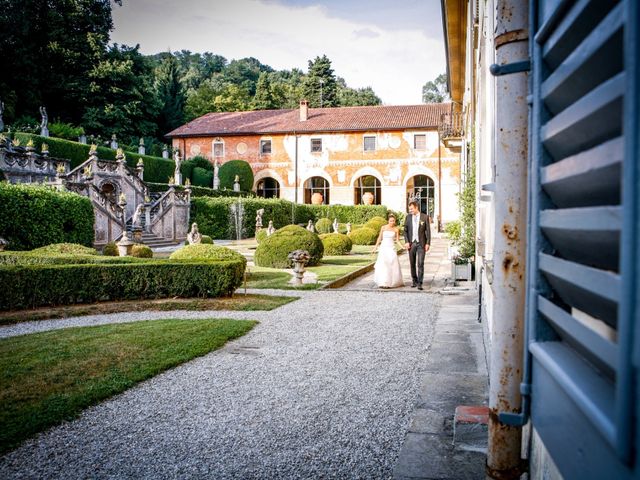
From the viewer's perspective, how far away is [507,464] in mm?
1651

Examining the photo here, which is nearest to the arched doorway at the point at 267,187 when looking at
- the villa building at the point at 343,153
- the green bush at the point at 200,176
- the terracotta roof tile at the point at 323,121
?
the villa building at the point at 343,153

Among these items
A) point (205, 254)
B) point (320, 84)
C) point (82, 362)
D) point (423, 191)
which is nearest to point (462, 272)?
point (205, 254)

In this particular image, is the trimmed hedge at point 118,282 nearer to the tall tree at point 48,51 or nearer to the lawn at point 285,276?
the lawn at point 285,276

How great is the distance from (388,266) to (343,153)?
1167 inches

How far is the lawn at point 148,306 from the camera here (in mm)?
8477

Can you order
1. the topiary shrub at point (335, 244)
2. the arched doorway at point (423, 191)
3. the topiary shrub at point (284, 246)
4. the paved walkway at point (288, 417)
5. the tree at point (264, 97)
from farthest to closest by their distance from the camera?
the tree at point (264, 97) < the arched doorway at point (423, 191) < the topiary shrub at point (335, 244) < the topiary shrub at point (284, 246) < the paved walkway at point (288, 417)

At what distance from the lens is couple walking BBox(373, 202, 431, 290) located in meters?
11.1

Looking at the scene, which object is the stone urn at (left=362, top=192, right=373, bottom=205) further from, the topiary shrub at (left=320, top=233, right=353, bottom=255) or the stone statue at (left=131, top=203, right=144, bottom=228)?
the topiary shrub at (left=320, top=233, right=353, bottom=255)

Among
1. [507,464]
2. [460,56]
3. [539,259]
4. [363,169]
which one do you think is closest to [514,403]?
[507,464]

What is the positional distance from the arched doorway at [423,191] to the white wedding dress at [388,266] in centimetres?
2814

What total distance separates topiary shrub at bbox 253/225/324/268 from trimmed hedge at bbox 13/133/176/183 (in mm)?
18153

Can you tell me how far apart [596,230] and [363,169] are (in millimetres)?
39474

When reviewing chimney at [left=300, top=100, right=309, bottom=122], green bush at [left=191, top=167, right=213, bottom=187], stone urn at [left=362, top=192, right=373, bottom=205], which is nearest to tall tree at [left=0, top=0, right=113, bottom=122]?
green bush at [left=191, top=167, right=213, bottom=187]

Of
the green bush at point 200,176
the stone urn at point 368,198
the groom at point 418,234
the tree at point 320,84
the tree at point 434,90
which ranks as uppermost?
the tree at point 434,90
